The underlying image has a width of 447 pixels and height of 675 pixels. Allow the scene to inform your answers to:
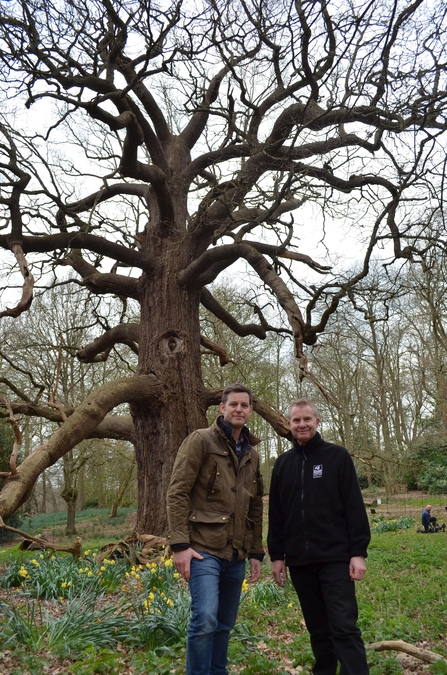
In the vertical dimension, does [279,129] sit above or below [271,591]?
above

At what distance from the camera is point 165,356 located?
8.65 metres

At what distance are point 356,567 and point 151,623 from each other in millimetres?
1797

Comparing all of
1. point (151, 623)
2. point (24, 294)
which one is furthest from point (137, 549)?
point (24, 294)

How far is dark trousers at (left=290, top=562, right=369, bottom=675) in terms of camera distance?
9.36ft

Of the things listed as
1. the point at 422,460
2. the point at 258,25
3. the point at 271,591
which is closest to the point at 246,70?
the point at 258,25

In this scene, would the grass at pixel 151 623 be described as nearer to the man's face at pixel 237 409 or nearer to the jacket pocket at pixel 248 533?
the jacket pocket at pixel 248 533

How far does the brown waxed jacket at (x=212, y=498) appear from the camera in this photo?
300 cm

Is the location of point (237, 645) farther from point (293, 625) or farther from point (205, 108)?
point (205, 108)

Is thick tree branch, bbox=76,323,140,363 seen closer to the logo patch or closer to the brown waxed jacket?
the brown waxed jacket

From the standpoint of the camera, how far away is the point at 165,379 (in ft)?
27.7

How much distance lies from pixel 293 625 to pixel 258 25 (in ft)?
20.2

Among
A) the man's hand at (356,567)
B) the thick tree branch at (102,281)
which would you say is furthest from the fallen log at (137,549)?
the thick tree branch at (102,281)

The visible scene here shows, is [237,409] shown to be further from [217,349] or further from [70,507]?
[70,507]

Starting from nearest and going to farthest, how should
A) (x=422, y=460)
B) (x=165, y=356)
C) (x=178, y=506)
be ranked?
(x=178, y=506)
(x=165, y=356)
(x=422, y=460)
